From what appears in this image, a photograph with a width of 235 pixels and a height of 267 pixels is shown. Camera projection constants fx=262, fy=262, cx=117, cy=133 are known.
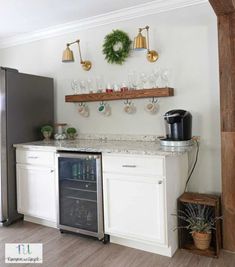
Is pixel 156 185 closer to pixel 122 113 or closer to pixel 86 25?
pixel 122 113

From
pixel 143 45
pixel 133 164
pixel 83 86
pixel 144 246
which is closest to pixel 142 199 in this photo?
pixel 133 164

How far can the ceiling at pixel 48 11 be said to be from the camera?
2.69 m

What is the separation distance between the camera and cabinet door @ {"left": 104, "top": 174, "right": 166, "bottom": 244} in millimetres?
2172

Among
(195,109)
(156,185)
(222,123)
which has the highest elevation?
(195,109)

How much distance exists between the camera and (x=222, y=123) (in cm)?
225

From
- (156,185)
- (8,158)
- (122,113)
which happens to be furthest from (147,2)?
(8,158)

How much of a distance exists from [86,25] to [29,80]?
0.97 m

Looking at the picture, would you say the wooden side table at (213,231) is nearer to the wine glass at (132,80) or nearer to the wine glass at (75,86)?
the wine glass at (132,80)

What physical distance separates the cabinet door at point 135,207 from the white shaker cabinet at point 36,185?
68 centimetres

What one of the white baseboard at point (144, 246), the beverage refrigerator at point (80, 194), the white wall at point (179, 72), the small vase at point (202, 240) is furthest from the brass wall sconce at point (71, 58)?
the small vase at point (202, 240)

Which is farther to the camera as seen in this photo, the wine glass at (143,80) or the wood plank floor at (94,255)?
the wine glass at (143,80)

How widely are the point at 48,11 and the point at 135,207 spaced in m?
2.28

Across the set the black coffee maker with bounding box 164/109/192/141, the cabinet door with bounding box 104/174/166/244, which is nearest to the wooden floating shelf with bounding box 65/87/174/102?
the black coffee maker with bounding box 164/109/192/141

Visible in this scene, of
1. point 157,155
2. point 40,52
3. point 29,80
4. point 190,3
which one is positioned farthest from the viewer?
point 40,52
